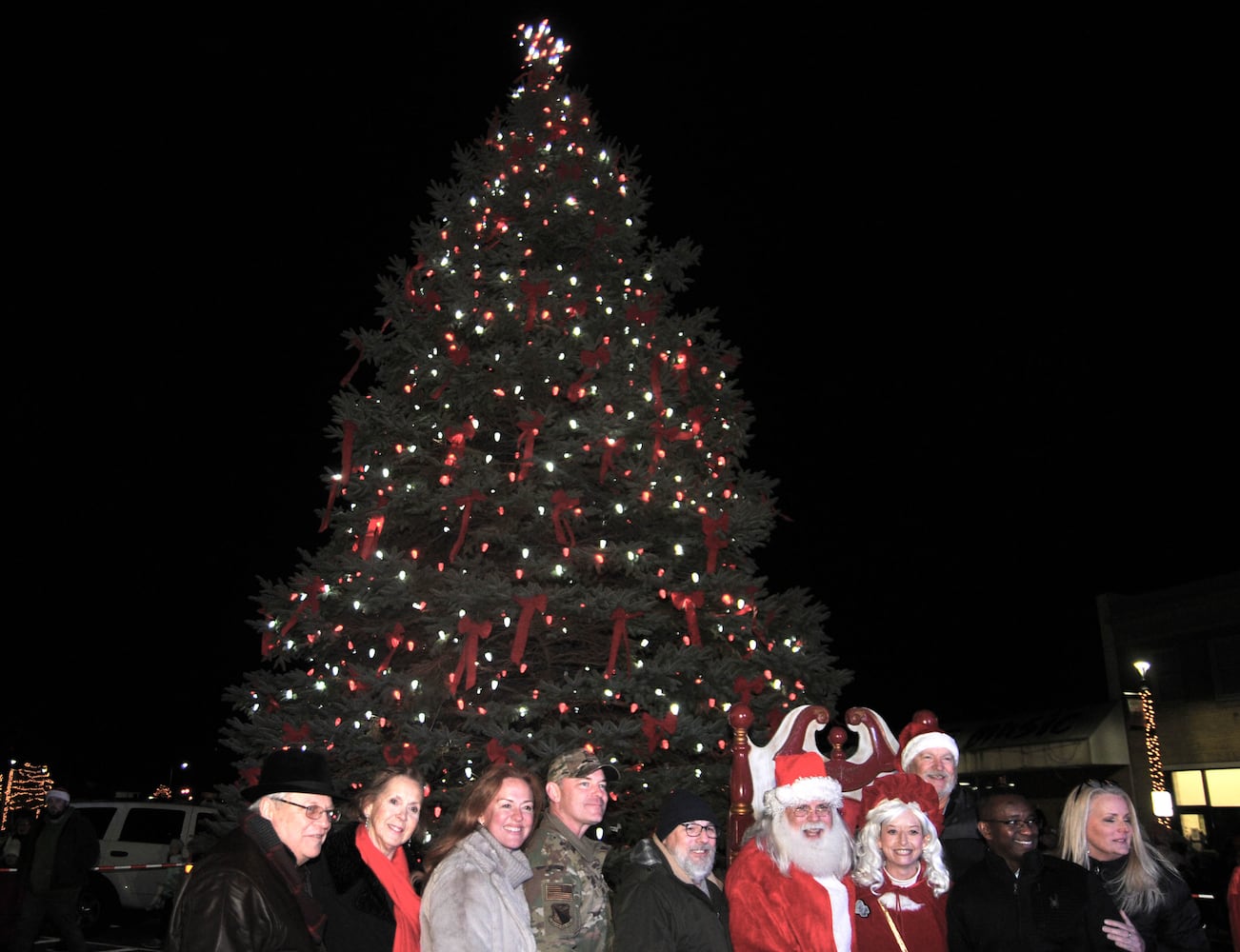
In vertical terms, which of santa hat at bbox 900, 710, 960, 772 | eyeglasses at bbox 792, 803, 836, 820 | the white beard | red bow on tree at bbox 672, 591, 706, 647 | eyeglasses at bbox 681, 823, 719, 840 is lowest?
the white beard

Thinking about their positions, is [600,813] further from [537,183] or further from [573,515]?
[537,183]

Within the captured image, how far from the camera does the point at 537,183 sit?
32.3 ft

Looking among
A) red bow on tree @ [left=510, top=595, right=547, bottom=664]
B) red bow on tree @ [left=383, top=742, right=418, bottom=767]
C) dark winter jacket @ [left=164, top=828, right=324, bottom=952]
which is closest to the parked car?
red bow on tree @ [left=383, top=742, right=418, bottom=767]

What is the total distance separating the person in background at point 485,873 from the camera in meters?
3.38

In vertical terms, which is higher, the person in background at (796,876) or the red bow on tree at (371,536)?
the red bow on tree at (371,536)

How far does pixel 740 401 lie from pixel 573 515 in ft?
7.92

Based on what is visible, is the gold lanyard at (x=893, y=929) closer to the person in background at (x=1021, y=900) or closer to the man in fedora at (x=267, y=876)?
the person in background at (x=1021, y=900)

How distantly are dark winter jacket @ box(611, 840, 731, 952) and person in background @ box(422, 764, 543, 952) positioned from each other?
0.40 meters

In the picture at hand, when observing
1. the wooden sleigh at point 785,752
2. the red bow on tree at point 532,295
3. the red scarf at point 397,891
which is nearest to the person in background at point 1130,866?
the wooden sleigh at point 785,752

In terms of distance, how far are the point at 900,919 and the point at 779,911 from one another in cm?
66

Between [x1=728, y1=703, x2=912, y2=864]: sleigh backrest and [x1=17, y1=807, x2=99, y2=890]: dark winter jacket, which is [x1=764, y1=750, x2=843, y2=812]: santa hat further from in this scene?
[x1=17, y1=807, x2=99, y2=890]: dark winter jacket

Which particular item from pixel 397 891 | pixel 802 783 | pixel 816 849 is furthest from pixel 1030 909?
pixel 397 891

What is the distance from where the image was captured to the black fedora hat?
3072 mm

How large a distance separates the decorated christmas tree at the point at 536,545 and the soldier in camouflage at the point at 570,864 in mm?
2851
